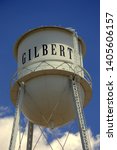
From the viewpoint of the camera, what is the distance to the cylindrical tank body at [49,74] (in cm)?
1780

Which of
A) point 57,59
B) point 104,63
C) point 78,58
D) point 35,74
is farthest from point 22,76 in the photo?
point 104,63

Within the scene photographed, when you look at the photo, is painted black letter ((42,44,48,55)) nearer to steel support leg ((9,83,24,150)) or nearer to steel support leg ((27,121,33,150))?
steel support leg ((9,83,24,150))

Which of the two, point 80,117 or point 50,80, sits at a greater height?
point 50,80

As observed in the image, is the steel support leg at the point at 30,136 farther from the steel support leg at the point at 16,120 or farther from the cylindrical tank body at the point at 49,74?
the steel support leg at the point at 16,120

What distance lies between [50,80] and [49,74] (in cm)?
32

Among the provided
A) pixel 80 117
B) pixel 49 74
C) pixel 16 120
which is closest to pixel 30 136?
pixel 16 120

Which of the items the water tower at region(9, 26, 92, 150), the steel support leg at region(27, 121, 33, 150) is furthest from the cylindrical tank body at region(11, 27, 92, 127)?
the steel support leg at region(27, 121, 33, 150)

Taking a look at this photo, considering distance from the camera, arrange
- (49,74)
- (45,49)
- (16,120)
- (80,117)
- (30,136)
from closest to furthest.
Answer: (80,117), (16,120), (49,74), (45,49), (30,136)

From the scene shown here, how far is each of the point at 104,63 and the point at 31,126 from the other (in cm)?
662

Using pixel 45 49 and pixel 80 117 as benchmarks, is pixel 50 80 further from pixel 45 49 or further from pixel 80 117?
pixel 80 117

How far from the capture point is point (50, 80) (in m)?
17.7

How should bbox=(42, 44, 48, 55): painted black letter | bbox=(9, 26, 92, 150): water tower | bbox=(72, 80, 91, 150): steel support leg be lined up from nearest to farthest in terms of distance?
bbox=(72, 80, 91, 150): steel support leg, bbox=(9, 26, 92, 150): water tower, bbox=(42, 44, 48, 55): painted black letter

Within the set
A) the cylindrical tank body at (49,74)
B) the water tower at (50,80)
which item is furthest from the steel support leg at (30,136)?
the cylindrical tank body at (49,74)

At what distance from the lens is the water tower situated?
17734 mm
